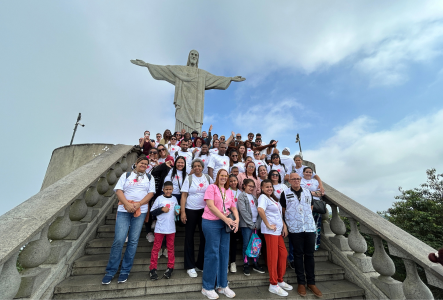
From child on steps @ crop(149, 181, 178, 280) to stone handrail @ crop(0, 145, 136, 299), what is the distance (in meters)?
1.28

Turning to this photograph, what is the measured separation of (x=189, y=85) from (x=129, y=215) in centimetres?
927

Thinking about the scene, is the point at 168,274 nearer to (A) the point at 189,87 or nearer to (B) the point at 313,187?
(B) the point at 313,187

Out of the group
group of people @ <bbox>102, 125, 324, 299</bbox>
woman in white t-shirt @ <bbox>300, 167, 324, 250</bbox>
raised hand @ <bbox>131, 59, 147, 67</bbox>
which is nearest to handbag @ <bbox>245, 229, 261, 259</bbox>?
group of people @ <bbox>102, 125, 324, 299</bbox>

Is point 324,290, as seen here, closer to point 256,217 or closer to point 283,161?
point 256,217

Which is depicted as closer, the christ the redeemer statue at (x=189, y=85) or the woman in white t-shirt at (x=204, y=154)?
the woman in white t-shirt at (x=204, y=154)


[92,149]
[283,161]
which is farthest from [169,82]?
[283,161]

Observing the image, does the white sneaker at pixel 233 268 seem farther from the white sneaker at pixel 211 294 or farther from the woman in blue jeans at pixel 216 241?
the white sneaker at pixel 211 294

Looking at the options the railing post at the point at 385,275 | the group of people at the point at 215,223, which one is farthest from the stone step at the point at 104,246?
the railing post at the point at 385,275

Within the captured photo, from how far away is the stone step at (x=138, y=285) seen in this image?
273 cm

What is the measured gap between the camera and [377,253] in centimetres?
320

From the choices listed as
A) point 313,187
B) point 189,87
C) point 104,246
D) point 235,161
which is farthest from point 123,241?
point 189,87

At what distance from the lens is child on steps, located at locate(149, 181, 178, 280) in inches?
121

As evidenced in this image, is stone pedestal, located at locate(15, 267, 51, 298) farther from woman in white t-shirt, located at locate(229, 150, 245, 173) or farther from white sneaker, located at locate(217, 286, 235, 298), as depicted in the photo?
woman in white t-shirt, located at locate(229, 150, 245, 173)

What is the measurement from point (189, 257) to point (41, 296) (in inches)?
74.2
